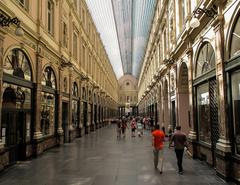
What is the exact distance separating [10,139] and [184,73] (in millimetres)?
9473

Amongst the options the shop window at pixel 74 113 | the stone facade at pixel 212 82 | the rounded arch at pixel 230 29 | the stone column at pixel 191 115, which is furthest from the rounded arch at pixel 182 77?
the shop window at pixel 74 113

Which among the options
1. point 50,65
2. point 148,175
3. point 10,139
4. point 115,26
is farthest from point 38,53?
point 115,26

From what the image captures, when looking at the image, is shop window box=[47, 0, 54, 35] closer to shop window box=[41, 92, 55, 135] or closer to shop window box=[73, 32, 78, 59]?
shop window box=[41, 92, 55, 135]

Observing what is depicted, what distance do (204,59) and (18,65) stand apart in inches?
291

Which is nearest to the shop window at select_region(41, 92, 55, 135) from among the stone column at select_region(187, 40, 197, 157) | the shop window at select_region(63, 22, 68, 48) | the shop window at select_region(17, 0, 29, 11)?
the shop window at select_region(17, 0, 29, 11)

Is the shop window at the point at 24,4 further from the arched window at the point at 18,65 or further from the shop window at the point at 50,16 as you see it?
the shop window at the point at 50,16

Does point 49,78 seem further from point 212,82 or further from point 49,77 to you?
point 212,82

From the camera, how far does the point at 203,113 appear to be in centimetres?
1038

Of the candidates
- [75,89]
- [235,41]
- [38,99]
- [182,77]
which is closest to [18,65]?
[38,99]

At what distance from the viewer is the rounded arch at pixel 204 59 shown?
908 cm

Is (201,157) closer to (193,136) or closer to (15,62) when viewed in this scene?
(193,136)

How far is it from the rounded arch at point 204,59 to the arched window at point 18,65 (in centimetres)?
729

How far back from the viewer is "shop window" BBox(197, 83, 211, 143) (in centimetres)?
973

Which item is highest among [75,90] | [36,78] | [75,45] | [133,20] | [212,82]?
[133,20]
